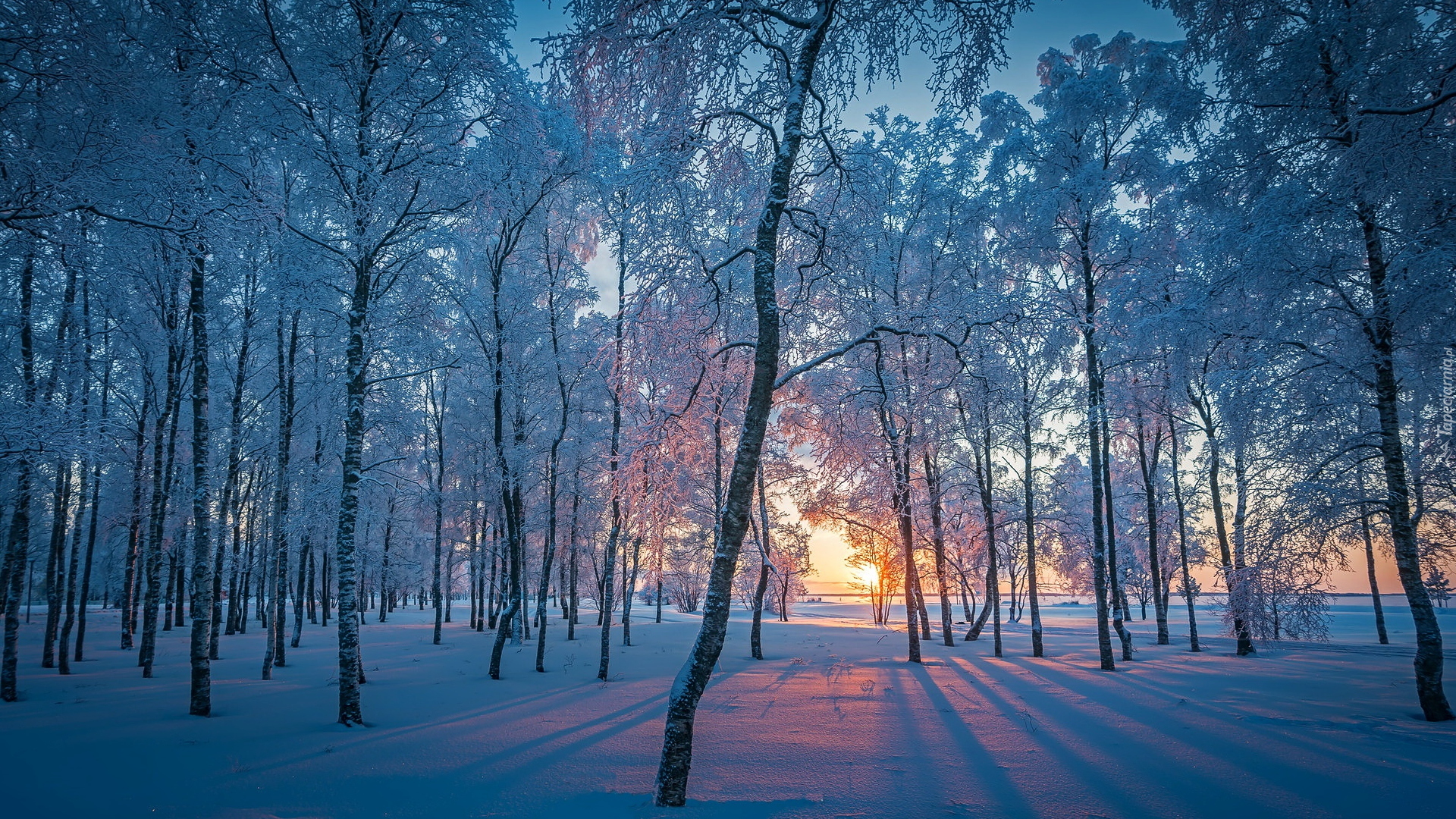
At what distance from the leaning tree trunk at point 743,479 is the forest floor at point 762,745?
1.54 feet

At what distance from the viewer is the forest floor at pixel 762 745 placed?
18.8ft

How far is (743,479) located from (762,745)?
4259mm

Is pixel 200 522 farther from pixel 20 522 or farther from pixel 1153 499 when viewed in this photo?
pixel 1153 499

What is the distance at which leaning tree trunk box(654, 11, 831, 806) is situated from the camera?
5.39m

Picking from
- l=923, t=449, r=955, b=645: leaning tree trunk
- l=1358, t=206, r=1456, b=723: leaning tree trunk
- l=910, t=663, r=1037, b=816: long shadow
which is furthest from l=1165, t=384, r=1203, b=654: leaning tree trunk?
l=910, t=663, r=1037, b=816: long shadow

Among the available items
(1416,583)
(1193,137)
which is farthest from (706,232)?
(1416,583)

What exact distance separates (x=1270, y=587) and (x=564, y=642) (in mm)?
23142

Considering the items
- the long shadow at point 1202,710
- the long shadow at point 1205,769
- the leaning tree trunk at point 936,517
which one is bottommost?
the long shadow at point 1202,710

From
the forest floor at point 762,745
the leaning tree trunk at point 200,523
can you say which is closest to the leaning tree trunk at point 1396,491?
the forest floor at point 762,745

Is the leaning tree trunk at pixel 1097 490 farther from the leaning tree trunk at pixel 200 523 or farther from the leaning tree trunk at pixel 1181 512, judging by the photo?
the leaning tree trunk at pixel 200 523

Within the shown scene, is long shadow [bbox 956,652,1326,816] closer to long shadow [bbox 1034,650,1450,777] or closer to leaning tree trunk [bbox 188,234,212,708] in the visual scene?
long shadow [bbox 1034,650,1450,777]

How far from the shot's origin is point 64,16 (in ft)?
23.3

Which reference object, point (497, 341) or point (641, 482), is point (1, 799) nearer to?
point (641, 482)

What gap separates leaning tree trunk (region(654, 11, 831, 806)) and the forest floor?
47 centimetres
